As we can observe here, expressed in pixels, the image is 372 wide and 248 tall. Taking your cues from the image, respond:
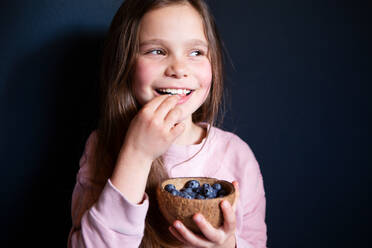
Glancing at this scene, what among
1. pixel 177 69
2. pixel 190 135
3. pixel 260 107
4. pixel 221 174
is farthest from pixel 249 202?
pixel 177 69

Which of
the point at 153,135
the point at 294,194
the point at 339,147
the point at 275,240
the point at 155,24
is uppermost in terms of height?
the point at 155,24

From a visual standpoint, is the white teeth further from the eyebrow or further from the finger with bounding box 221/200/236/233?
the finger with bounding box 221/200/236/233

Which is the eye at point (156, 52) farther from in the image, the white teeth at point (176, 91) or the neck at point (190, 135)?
the neck at point (190, 135)

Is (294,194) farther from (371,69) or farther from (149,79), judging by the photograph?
(149,79)

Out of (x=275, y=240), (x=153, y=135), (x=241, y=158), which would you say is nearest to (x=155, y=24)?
(x=153, y=135)

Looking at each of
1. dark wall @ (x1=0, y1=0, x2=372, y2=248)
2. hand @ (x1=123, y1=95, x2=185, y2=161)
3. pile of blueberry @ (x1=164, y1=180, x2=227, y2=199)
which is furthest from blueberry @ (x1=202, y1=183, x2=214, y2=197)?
dark wall @ (x1=0, y1=0, x2=372, y2=248)

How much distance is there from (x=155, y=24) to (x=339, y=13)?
0.76 metres

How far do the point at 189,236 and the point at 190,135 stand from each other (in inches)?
17.1

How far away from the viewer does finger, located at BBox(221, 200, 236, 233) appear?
0.65 meters

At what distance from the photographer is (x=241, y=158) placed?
1049 mm

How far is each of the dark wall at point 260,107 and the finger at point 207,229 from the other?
0.64 metres

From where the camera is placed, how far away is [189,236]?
681mm

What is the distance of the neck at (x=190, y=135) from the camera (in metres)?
1.04

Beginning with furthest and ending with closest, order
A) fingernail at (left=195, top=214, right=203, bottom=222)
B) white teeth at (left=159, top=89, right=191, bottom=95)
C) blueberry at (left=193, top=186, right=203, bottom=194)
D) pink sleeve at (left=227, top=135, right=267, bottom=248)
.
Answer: pink sleeve at (left=227, top=135, right=267, bottom=248) < white teeth at (left=159, top=89, right=191, bottom=95) < blueberry at (left=193, top=186, right=203, bottom=194) < fingernail at (left=195, top=214, right=203, bottom=222)
